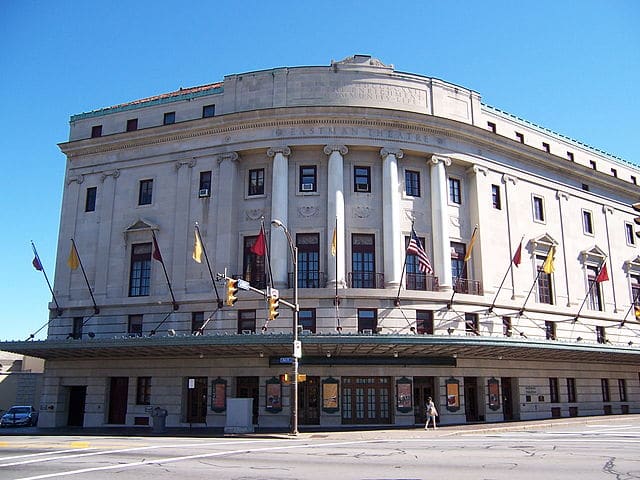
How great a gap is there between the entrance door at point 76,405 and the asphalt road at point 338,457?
1206 centimetres

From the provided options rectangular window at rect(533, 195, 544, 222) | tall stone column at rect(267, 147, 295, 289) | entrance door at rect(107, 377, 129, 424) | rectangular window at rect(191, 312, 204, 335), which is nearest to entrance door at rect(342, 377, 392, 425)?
tall stone column at rect(267, 147, 295, 289)

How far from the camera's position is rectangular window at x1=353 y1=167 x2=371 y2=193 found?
36.1 metres

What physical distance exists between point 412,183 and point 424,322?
8542 millimetres

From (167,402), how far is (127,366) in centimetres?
348

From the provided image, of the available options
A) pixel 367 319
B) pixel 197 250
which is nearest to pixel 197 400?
pixel 197 250

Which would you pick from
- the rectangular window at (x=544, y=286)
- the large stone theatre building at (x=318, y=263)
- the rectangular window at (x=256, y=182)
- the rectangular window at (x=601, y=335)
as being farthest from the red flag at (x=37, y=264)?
the rectangular window at (x=601, y=335)

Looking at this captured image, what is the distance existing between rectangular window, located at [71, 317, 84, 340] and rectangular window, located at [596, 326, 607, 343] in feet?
113

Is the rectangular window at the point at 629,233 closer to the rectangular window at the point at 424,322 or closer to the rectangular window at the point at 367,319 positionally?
the rectangular window at the point at 424,322

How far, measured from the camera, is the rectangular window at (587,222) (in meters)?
44.7

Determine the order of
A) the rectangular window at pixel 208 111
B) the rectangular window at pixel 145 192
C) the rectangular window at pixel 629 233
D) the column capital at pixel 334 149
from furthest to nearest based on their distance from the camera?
the rectangular window at pixel 629 233
the rectangular window at pixel 145 192
the rectangular window at pixel 208 111
the column capital at pixel 334 149

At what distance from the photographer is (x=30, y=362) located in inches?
2450

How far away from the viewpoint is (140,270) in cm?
3772

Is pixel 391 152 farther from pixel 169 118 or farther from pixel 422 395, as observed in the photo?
pixel 169 118

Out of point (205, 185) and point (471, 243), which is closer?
point (471, 243)
